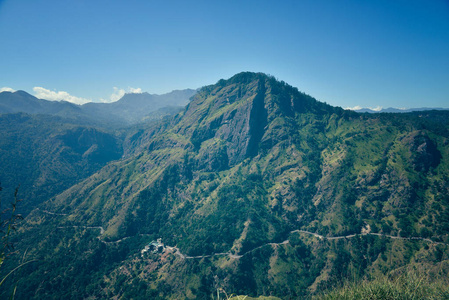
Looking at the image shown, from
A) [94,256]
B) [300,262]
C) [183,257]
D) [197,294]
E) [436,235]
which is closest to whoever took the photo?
[436,235]

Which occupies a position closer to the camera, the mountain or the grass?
the grass

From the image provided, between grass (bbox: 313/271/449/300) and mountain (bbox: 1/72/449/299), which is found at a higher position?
grass (bbox: 313/271/449/300)

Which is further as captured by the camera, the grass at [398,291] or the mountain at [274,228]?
the mountain at [274,228]

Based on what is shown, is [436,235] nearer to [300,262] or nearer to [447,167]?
[447,167]

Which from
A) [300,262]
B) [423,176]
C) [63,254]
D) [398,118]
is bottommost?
[63,254]

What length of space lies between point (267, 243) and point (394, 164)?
10709cm

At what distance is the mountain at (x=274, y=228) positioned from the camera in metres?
114

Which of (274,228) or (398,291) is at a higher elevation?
(398,291)

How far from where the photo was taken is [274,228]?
145m

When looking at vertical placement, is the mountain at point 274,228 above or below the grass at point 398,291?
below

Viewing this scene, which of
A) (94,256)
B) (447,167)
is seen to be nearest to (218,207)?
(94,256)

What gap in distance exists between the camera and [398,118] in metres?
178

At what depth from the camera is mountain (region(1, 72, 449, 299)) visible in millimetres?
114250

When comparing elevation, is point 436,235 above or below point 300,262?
above
